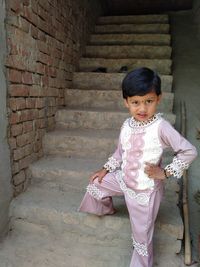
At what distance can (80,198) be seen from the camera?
8.26ft

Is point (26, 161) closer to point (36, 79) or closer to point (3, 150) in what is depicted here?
point (3, 150)

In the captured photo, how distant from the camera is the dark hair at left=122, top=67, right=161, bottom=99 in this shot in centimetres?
166

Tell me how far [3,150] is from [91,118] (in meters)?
1.29

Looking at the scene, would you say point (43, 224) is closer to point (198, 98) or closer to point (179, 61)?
point (198, 98)

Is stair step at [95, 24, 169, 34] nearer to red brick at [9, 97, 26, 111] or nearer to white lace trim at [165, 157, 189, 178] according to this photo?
red brick at [9, 97, 26, 111]

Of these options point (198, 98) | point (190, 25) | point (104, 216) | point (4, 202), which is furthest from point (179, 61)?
point (4, 202)

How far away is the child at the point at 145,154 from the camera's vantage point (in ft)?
5.53

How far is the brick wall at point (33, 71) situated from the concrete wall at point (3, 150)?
8cm

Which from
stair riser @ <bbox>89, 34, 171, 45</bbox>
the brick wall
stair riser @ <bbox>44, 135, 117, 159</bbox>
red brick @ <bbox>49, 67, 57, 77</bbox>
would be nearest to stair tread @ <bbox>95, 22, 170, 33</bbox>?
stair riser @ <bbox>89, 34, 171, 45</bbox>

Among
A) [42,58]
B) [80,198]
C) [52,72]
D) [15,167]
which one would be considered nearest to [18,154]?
[15,167]

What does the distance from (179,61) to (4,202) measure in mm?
3319

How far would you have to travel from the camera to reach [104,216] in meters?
2.23

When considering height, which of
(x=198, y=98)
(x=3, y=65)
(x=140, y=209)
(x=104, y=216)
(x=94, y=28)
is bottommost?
(x=104, y=216)

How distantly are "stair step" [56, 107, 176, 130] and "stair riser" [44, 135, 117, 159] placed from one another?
14.0 inches
